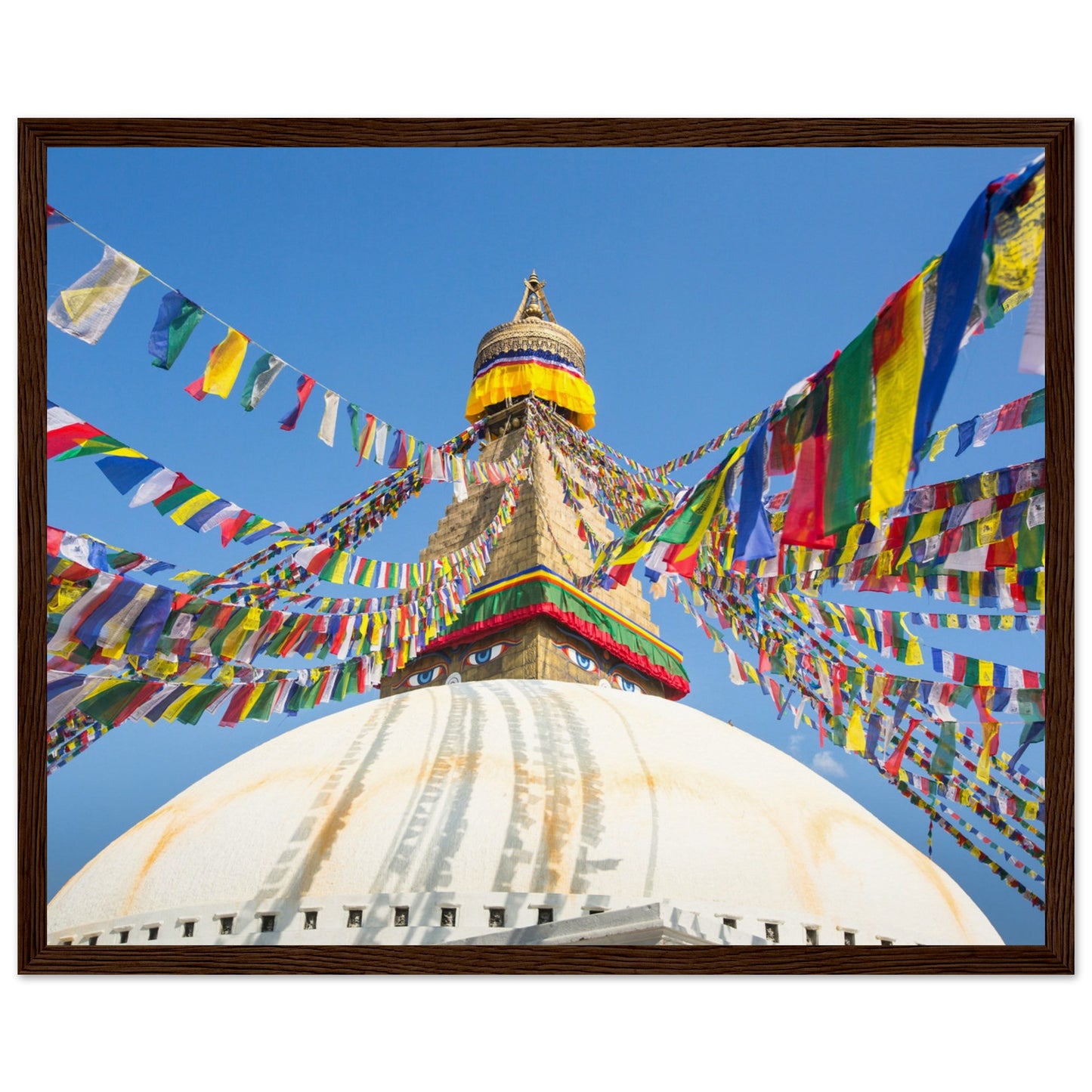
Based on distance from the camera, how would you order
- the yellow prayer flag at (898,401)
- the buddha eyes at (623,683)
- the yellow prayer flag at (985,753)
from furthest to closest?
1. the buddha eyes at (623,683)
2. the yellow prayer flag at (985,753)
3. the yellow prayer flag at (898,401)

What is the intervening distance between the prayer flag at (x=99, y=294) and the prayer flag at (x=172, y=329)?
5.8 inches

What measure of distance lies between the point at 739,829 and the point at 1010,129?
7.94 feet

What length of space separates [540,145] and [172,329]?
4.26ft

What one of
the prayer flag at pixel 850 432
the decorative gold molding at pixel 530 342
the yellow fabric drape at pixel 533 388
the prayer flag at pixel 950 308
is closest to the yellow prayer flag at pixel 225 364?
the prayer flag at pixel 850 432

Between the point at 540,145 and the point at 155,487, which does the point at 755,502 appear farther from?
the point at 155,487

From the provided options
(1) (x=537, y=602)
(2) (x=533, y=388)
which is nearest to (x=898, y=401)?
(1) (x=537, y=602)

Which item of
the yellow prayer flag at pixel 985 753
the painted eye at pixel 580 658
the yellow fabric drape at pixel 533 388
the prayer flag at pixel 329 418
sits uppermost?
the yellow fabric drape at pixel 533 388

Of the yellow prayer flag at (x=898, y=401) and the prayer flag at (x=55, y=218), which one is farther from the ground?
the prayer flag at (x=55, y=218)

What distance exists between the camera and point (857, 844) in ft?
13.1

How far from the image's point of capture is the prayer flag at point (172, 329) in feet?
11.3

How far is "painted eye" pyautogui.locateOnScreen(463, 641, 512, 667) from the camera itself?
6.67 metres

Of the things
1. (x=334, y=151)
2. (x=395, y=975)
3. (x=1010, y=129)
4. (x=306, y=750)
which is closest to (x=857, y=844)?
(x=395, y=975)

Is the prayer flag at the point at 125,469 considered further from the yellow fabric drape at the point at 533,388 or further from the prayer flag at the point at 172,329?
the yellow fabric drape at the point at 533,388

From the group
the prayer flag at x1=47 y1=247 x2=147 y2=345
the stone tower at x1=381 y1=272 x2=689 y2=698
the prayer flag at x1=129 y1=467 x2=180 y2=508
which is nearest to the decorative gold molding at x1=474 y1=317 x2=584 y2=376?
the stone tower at x1=381 y1=272 x2=689 y2=698
